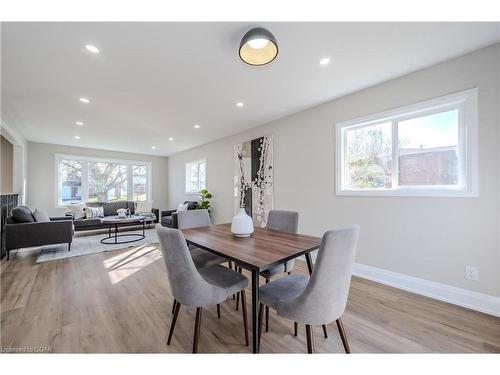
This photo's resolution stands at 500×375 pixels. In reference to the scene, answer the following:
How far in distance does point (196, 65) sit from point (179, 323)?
244 cm

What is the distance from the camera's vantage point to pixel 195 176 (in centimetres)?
648

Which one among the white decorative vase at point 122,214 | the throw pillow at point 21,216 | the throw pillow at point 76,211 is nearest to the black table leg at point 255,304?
the throw pillow at point 21,216

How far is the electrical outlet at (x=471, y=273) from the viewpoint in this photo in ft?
6.35

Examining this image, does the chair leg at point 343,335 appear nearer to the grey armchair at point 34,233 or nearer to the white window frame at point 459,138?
the white window frame at point 459,138

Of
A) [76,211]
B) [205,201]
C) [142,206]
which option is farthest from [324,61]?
[76,211]

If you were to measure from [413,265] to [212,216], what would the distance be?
13.8 feet

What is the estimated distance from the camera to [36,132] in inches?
182

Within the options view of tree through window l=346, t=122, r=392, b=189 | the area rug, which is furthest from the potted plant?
view of tree through window l=346, t=122, r=392, b=189

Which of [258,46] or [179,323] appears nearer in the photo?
[258,46]

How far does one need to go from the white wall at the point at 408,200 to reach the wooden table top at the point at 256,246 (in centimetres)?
139

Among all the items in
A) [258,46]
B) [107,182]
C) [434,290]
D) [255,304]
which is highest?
[258,46]

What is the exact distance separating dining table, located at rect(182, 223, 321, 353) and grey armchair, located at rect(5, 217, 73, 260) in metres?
3.18

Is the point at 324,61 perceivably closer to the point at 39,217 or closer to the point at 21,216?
the point at 21,216
